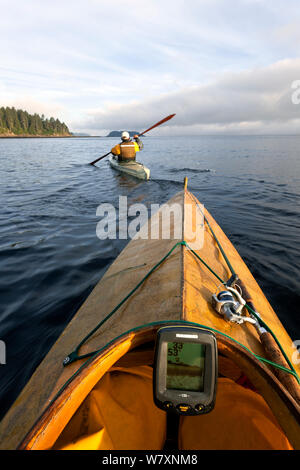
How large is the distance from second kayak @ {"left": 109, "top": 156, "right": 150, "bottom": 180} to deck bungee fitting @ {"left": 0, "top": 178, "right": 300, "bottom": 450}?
12.8m

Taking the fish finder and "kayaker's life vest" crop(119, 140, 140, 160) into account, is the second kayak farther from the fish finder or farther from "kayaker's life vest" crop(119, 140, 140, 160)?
the fish finder

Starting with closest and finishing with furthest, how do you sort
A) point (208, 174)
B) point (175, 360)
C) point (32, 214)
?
point (175, 360) < point (32, 214) < point (208, 174)

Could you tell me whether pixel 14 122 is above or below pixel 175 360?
above

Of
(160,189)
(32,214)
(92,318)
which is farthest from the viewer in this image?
(160,189)

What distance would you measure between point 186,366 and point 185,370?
3 cm

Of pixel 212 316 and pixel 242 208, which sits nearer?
pixel 212 316

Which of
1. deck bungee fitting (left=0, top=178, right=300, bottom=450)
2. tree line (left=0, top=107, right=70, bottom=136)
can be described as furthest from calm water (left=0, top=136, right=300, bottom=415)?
tree line (left=0, top=107, right=70, bottom=136)

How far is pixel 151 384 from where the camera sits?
7.36 ft

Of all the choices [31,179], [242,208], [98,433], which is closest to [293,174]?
[242,208]

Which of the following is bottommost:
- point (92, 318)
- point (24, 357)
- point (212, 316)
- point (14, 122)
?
point (24, 357)

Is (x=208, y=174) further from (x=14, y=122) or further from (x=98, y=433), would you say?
(x=14, y=122)

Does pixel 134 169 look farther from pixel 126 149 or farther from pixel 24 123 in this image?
pixel 24 123

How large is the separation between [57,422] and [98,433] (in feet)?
1.52

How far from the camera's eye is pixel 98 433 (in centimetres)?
173
